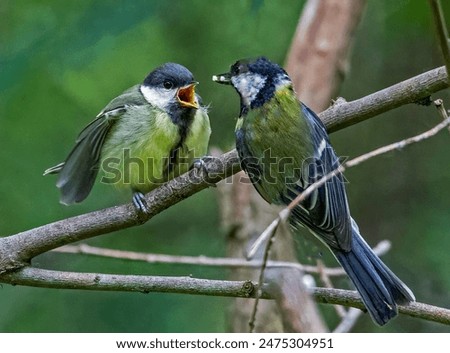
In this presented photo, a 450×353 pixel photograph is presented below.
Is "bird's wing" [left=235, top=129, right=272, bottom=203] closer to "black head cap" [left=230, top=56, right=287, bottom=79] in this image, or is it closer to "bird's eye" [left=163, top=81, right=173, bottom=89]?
"black head cap" [left=230, top=56, right=287, bottom=79]

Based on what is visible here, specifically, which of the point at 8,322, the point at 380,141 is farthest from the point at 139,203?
the point at 380,141

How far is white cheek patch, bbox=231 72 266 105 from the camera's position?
1949mm

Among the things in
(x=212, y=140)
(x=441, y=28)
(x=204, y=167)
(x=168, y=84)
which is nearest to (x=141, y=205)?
(x=204, y=167)

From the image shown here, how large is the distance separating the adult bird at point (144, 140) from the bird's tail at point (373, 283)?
0.57m

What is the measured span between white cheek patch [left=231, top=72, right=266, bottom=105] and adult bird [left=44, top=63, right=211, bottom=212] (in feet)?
1.10

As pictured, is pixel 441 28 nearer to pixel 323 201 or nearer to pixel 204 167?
pixel 323 201

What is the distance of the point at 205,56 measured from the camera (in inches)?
135

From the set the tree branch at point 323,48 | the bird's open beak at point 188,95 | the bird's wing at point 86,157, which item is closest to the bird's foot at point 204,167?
the bird's open beak at point 188,95

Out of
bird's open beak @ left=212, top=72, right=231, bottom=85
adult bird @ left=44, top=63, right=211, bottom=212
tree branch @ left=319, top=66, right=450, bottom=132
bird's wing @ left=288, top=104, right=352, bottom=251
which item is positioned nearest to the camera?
tree branch @ left=319, top=66, right=450, bottom=132

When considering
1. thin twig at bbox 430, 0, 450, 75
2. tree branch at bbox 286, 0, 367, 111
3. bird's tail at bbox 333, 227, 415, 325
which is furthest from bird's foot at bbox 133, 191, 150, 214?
tree branch at bbox 286, 0, 367, 111

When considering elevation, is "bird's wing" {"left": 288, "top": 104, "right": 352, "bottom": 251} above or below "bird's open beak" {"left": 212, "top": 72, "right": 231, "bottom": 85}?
below

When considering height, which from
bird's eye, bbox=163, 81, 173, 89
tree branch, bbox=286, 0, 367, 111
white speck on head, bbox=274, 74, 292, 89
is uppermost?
tree branch, bbox=286, 0, 367, 111
